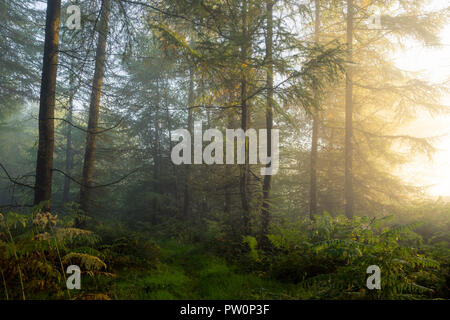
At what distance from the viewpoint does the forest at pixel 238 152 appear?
4305 mm

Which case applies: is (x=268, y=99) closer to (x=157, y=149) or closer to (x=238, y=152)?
(x=238, y=152)

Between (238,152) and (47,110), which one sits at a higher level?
(47,110)

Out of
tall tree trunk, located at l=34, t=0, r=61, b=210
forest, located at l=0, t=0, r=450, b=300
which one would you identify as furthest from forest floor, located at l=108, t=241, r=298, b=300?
tall tree trunk, located at l=34, t=0, r=61, b=210

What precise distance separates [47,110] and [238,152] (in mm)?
5749

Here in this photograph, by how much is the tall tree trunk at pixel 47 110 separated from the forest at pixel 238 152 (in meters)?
0.03

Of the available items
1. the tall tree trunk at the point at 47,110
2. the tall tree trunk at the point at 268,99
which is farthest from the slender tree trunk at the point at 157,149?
the tall tree trunk at the point at 47,110

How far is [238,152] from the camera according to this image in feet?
30.0

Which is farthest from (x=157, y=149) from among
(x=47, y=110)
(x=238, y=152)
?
(x=47, y=110)

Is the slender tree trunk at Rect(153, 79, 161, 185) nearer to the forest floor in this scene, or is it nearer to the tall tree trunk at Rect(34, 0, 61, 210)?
the tall tree trunk at Rect(34, 0, 61, 210)

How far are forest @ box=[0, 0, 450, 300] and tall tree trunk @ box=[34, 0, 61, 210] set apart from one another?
0.10 ft

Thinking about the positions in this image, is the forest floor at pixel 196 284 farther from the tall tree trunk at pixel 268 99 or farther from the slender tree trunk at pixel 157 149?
the slender tree trunk at pixel 157 149
